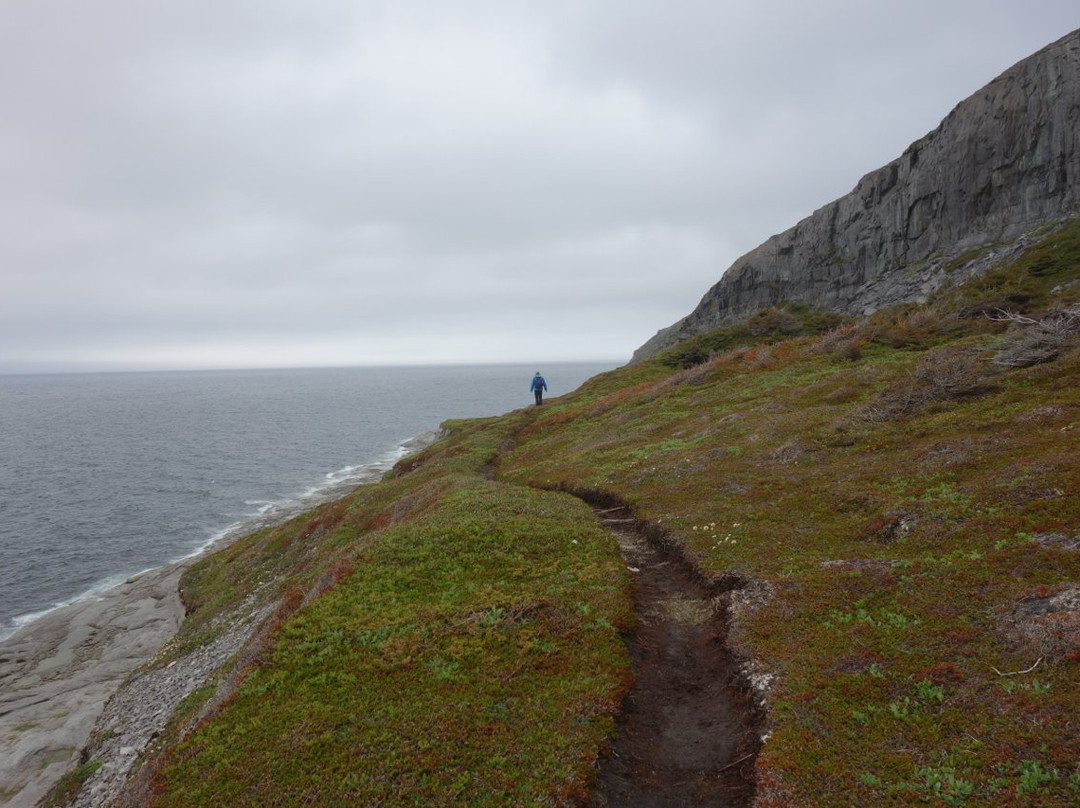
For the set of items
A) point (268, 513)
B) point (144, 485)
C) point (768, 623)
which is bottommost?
point (268, 513)

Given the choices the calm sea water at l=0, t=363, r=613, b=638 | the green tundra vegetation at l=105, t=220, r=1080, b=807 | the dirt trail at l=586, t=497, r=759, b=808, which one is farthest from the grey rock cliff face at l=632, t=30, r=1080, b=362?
the calm sea water at l=0, t=363, r=613, b=638

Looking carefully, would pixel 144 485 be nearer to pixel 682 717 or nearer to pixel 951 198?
pixel 682 717

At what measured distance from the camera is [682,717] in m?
13.5

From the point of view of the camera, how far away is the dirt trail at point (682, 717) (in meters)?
11.2

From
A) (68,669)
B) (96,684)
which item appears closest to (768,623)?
(96,684)

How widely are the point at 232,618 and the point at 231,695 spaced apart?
18.1m

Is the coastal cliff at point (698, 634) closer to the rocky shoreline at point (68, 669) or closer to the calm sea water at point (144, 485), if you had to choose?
the rocky shoreline at point (68, 669)

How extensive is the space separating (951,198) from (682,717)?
367 feet

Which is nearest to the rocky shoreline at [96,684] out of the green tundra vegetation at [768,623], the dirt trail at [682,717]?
the green tundra vegetation at [768,623]

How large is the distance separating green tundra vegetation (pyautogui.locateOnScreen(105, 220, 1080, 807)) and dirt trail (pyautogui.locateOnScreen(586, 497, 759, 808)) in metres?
0.56

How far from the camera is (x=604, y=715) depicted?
42.9 ft

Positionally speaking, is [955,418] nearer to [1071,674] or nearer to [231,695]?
[1071,674]

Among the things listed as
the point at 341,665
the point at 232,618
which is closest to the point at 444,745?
the point at 341,665

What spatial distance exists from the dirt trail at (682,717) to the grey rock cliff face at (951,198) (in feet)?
282
